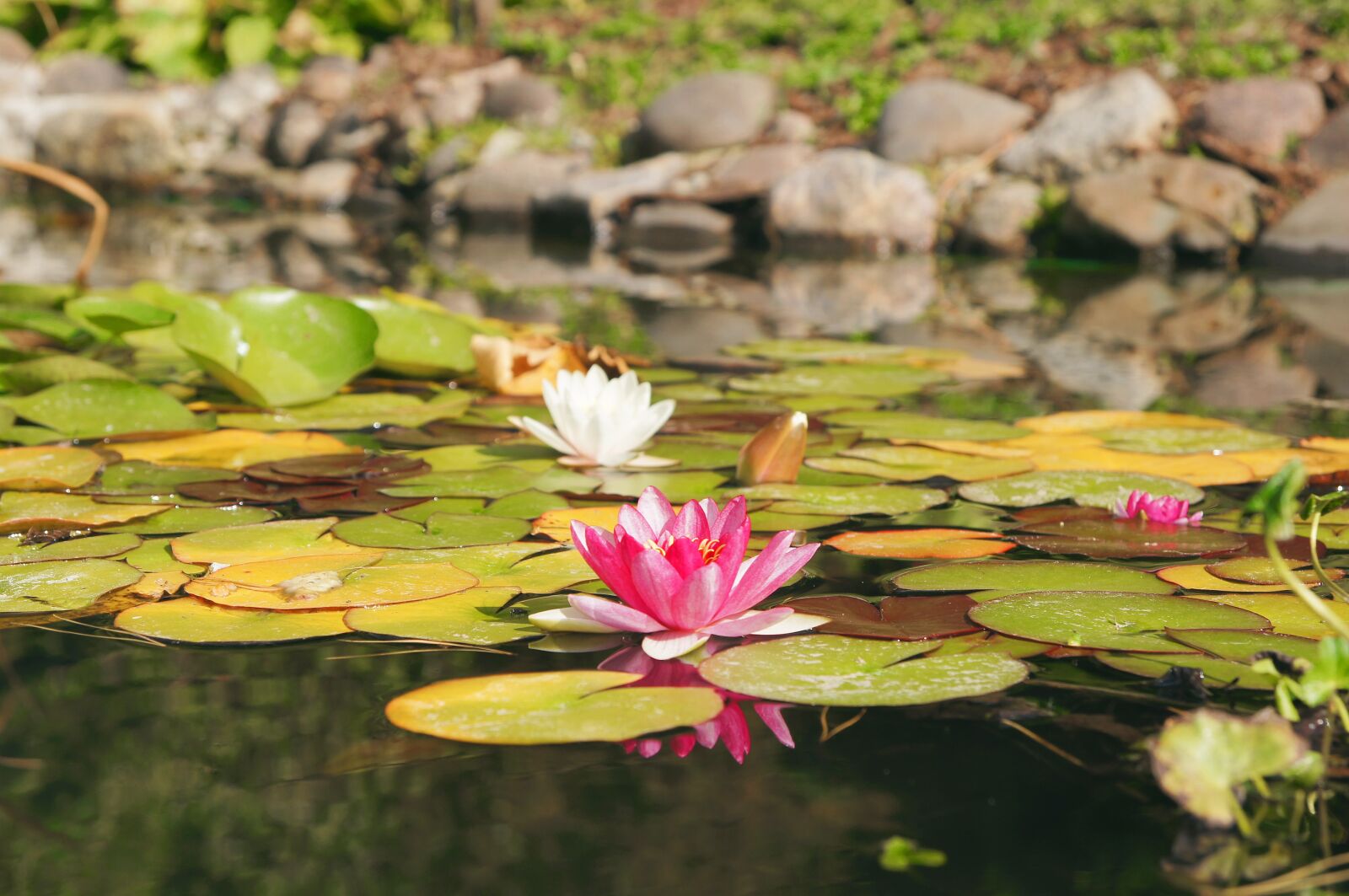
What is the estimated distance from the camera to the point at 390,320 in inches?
99.3

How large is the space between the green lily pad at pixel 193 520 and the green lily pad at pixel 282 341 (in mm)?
625

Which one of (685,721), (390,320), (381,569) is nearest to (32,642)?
(381,569)

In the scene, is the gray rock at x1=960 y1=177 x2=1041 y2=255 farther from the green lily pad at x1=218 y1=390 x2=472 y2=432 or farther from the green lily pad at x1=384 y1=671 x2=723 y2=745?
the green lily pad at x1=384 y1=671 x2=723 y2=745

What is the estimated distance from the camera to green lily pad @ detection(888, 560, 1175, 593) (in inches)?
50.1

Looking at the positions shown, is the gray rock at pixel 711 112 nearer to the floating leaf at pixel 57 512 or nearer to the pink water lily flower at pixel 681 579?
the floating leaf at pixel 57 512

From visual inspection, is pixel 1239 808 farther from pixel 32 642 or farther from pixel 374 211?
pixel 374 211

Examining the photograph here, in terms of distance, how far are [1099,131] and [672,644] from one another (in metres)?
5.71

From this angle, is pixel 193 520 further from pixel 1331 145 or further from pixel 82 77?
pixel 82 77

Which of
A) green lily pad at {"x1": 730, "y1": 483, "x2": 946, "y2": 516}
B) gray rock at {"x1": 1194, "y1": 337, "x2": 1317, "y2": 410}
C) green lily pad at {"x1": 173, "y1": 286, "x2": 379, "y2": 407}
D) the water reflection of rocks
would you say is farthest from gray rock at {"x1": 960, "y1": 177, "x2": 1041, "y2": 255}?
green lily pad at {"x1": 730, "y1": 483, "x2": 946, "y2": 516}

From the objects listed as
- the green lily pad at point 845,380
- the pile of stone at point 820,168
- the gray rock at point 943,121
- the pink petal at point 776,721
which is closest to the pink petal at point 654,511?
the pink petal at point 776,721

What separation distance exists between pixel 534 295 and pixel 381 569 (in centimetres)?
318

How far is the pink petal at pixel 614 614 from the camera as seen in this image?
1.08 meters

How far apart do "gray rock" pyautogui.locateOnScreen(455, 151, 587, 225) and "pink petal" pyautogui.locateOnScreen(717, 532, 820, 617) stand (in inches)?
262

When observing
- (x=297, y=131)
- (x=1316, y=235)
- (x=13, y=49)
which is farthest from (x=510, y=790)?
(x=13, y=49)
